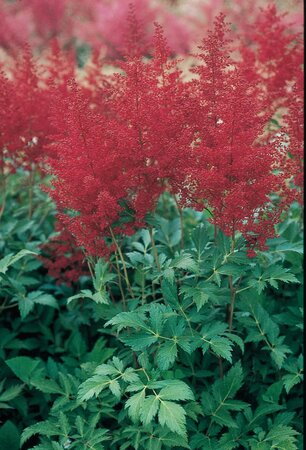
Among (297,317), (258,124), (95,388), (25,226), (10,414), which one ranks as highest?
(258,124)

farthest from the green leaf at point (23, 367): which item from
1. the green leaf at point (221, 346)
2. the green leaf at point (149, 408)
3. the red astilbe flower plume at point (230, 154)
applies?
the red astilbe flower plume at point (230, 154)

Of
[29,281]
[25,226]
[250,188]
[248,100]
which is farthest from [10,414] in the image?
[248,100]

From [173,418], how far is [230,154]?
106 cm

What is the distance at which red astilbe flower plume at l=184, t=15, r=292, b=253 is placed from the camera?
237cm

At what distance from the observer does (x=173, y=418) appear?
2160mm

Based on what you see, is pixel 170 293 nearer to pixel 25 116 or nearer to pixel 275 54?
pixel 25 116

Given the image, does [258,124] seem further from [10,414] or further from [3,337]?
[10,414]

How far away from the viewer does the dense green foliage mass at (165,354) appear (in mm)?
2375

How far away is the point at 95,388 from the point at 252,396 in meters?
1.20

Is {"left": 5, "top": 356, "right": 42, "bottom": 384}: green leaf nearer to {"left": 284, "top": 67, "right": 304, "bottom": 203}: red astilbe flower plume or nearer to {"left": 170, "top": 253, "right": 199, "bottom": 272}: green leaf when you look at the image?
{"left": 170, "top": 253, "right": 199, "bottom": 272}: green leaf

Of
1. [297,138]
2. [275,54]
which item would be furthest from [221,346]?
[275,54]

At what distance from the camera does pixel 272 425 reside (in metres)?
2.65

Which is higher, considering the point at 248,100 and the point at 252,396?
the point at 248,100

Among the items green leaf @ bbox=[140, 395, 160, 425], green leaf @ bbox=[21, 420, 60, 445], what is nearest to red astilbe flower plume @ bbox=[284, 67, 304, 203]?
green leaf @ bbox=[140, 395, 160, 425]
